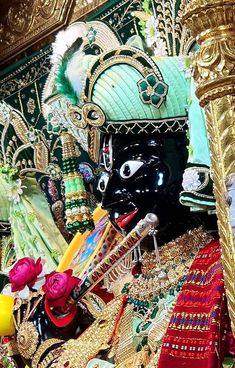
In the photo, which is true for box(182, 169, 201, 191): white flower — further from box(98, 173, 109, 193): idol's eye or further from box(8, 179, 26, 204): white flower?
box(8, 179, 26, 204): white flower

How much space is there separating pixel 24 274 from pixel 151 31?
2.26ft

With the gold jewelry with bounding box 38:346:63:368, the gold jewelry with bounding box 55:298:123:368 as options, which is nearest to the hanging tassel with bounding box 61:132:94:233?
the gold jewelry with bounding box 55:298:123:368

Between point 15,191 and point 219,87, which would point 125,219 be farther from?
point 15,191

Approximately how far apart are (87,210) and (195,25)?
0.85 metres

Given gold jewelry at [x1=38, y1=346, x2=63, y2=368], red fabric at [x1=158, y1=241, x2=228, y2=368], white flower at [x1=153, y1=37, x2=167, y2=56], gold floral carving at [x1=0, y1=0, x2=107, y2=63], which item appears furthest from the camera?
gold floral carving at [x1=0, y1=0, x2=107, y2=63]

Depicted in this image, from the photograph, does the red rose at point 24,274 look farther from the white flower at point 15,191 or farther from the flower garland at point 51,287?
the white flower at point 15,191

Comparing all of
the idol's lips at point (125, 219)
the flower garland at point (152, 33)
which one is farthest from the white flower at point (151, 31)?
the idol's lips at point (125, 219)

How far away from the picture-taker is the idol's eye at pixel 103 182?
91.5 inches

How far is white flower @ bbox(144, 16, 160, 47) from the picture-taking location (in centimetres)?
248

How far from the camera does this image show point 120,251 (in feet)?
7.70

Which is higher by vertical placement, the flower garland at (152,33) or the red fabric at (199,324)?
the flower garland at (152,33)

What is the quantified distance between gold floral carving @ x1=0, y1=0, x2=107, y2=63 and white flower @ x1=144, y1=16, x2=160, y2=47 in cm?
57

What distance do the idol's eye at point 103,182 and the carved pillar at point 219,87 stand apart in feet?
1.89

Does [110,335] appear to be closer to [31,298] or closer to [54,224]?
[31,298]
